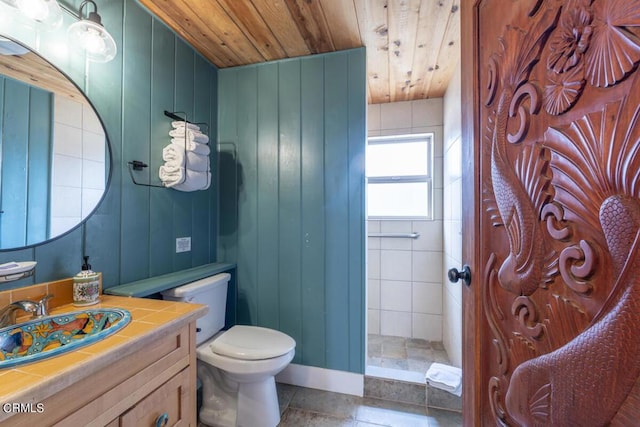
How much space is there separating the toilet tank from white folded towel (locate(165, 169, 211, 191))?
0.55 metres

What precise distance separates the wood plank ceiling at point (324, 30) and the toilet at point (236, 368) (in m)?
1.49

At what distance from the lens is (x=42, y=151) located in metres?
1.03

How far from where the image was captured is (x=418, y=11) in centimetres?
142

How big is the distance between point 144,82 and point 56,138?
0.57 meters

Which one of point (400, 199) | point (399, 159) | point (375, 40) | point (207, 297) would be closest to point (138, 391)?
point (207, 297)

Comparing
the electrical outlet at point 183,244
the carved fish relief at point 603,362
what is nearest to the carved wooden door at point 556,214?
the carved fish relief at point 603,362

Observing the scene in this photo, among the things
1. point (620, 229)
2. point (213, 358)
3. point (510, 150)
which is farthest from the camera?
point (213, 358)

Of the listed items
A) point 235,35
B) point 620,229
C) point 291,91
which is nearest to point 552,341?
point 620,229

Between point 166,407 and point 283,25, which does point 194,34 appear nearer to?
point 283,25

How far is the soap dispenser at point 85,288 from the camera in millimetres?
1059

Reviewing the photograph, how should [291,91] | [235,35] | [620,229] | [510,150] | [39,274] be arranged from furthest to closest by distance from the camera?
[291,91], [235,35], [39,274], [510,150], [620,229]

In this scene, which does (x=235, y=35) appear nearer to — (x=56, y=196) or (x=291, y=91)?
(x=291, y=91)

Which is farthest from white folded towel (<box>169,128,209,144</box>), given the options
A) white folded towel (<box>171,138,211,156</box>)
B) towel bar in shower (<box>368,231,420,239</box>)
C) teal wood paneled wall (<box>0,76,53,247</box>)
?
towel bar in shower (<box>368,231,420,239</box>)

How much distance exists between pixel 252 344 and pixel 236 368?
0.14 metres
